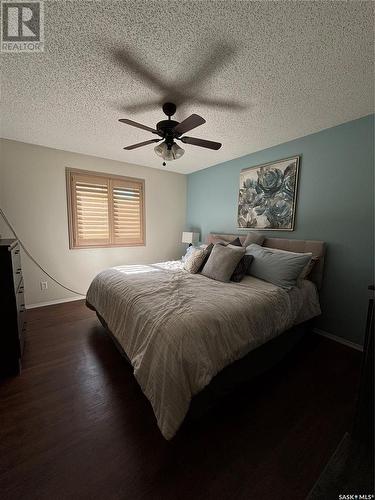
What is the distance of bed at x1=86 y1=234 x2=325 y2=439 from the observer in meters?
1.11

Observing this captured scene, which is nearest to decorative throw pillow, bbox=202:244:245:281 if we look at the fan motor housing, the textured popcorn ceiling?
the fan motor housing

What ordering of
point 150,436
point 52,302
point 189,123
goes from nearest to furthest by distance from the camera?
point 150,436 → point 189,123 → point 52,302

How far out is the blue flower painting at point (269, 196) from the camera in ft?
8.58

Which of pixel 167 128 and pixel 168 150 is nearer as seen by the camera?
pixel 167 128

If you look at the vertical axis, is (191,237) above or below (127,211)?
below

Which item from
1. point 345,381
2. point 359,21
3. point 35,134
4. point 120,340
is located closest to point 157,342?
point 120,340

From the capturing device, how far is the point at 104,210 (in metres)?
3.50

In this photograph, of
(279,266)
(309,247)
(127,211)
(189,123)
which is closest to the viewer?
(189,123)

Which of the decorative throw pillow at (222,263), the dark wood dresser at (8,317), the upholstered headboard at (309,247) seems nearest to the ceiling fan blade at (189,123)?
the decorative throw pillow at (222,263)

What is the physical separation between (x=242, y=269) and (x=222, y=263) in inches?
10.0

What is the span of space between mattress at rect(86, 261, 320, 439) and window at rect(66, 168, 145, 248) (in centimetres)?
155

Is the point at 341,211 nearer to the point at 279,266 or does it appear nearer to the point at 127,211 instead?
the point at 279,266

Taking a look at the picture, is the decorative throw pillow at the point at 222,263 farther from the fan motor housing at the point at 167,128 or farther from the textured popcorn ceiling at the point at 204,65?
the textured popcorn ceiling at the point at 204,65

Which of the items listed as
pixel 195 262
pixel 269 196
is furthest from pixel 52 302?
pixel 269 196
